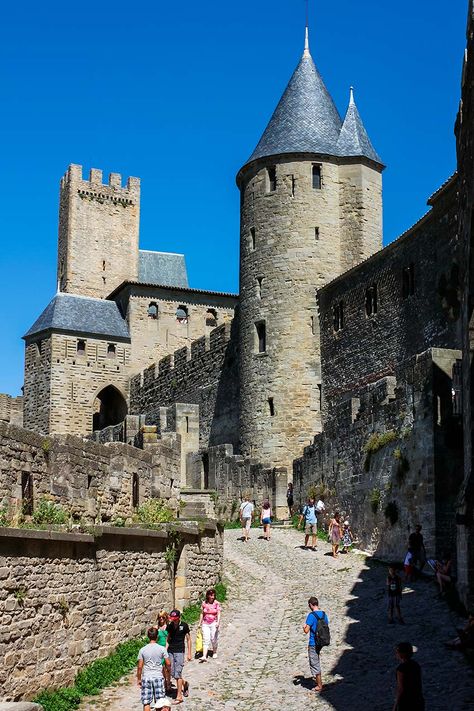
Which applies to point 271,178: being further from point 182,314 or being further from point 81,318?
point 81,318

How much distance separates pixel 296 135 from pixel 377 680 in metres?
25.7

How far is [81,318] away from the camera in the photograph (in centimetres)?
4997

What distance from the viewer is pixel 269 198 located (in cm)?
3600

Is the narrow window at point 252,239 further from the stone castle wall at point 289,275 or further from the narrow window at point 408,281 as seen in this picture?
the narrow window at point 408,281

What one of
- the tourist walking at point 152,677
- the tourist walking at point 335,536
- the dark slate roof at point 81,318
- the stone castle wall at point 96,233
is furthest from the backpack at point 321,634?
the stone castle wall at point 96,233

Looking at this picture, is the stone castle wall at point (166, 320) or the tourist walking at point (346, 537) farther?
the stone castle wall at point (166, 320)

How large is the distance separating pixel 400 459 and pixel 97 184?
135 feet

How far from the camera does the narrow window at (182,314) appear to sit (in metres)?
51.0

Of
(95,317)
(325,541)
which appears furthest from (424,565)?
(95,317)

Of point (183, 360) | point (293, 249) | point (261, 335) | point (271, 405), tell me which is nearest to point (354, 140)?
point (293, 249)

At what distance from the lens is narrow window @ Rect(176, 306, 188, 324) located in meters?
51.0

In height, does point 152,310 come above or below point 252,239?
above

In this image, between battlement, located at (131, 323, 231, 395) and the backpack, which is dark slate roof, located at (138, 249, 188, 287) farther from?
the backpack

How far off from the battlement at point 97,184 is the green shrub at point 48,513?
45439 mm
